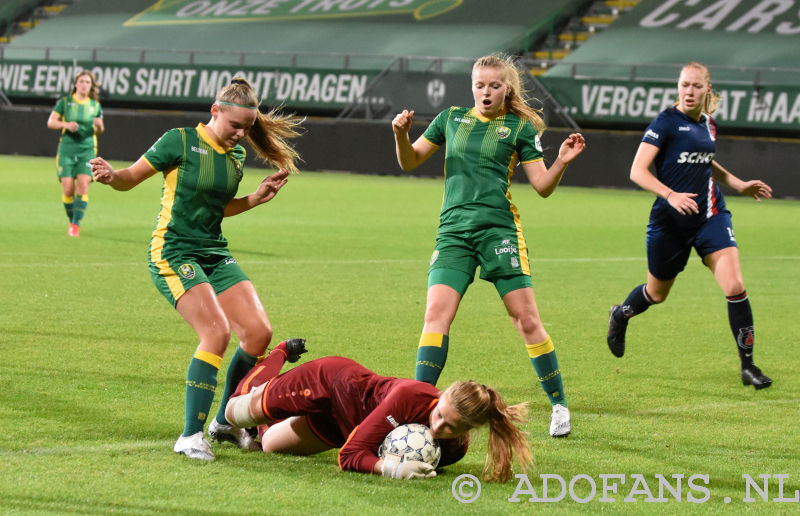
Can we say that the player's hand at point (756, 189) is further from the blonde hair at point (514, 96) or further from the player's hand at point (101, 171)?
the player's hand at point (101, 171)

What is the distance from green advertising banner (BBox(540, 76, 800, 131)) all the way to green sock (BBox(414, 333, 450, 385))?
22.1 meters

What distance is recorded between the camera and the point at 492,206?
702 cm

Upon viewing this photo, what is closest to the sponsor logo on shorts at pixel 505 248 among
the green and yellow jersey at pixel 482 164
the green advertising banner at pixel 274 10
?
the green and yellow jersey at pixel 482 164

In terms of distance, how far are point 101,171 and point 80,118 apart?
12019mm

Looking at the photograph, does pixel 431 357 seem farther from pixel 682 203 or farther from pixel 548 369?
pixel 682 203

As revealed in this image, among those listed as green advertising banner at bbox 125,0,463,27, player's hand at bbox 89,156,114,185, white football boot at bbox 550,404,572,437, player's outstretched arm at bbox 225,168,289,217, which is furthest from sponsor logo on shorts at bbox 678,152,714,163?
green advertising banner at bbox 125,0,463,27

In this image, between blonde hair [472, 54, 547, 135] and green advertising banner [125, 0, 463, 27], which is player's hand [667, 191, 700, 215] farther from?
green advertising banner [125, 0, 463, 27]

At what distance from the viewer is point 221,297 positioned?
21.5 ft

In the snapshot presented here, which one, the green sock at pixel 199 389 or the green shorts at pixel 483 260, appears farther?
the green shorts at pixel 483 260

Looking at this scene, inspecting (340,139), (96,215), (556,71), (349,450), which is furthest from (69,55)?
(349,450)

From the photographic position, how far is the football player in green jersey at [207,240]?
628 cm

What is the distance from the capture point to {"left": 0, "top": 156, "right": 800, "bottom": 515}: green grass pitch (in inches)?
218

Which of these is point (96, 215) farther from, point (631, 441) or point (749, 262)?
point (631, 441)

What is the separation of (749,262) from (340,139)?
15941 millimetres
